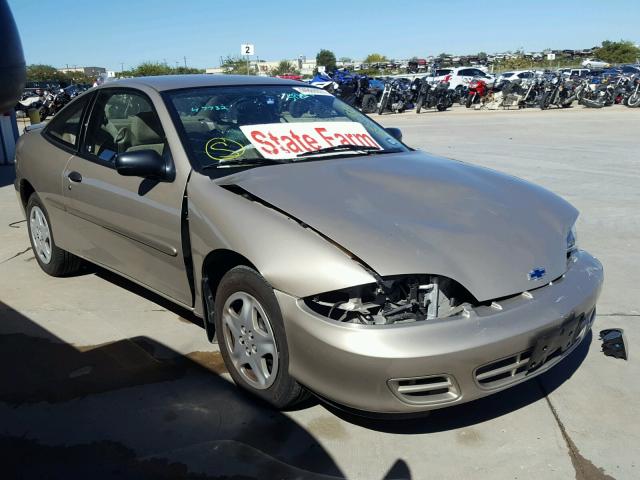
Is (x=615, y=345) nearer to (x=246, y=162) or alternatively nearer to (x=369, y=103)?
(x=246, y=162)

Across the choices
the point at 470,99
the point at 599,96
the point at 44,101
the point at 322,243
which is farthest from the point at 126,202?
the point at 470,99

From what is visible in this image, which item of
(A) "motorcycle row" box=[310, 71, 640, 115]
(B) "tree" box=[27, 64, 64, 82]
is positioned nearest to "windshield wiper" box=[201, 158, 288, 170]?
(A) "motorcycle row" box=[310, 71, 640, 115]

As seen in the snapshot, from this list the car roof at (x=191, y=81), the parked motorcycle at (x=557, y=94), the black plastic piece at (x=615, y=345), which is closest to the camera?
the black plastic piece at (x=615, y=345)

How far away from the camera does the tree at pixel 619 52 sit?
194 feet

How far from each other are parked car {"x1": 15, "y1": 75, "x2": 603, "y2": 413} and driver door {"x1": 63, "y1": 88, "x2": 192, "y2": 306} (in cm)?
1

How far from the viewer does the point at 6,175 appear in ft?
33.9

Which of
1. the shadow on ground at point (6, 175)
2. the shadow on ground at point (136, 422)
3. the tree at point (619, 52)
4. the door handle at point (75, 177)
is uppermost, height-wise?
the door handle at point (75, 177)

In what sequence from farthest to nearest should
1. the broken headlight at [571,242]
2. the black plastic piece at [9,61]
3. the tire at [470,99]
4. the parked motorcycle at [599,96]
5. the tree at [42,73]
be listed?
the tree at [42,73]
the tire at [470,99]
the parked motorcycle at [599,96]
the black plastic piece at [9,61]
the broken headlight at [571,242]

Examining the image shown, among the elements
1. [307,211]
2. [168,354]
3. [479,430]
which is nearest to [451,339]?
[479,430]

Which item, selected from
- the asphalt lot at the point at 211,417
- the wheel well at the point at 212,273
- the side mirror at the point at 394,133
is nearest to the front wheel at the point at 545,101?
the asphalt lot at the point at 211,417

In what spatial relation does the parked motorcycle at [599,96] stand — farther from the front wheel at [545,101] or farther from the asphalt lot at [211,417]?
the asphalt lot at [211,417]

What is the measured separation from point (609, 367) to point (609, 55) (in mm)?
66883

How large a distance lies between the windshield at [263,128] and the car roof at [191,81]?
84 millimetres

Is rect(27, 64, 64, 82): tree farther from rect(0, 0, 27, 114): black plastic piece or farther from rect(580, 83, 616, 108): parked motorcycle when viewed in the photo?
rect(0, 0, 27, 114): black plastic piece
